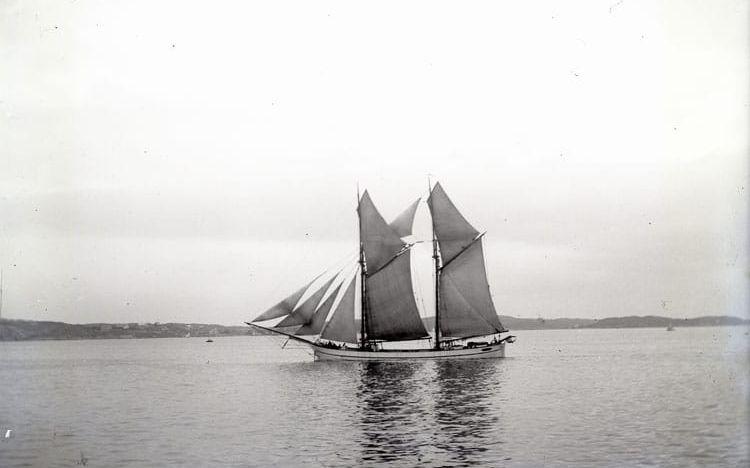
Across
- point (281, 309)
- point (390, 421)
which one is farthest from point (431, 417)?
point (281, 309)

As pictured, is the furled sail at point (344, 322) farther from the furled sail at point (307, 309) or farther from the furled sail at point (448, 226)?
the furled sail at point (448, 226)

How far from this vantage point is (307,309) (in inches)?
2613

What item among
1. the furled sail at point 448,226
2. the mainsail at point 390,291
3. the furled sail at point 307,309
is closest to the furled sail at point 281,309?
the furled sail at point 307,309

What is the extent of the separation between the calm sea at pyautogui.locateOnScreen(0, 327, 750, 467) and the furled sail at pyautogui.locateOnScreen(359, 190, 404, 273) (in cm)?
1324

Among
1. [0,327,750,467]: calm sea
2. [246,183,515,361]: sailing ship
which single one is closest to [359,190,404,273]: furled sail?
[246,183,515,361]: sailing ship

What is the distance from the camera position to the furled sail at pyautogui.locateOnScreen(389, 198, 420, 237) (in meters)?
70.1

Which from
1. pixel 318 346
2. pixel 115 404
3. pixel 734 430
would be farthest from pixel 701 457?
pixel 318 346

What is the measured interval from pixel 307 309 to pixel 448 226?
1500 cm

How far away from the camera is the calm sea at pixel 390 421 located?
85.8 ft

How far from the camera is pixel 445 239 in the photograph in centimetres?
7081

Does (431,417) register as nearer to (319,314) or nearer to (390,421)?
(390,421)

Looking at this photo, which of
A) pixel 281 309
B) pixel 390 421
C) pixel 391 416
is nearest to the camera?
pixel 390 421

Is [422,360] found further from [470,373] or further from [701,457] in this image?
[701,457]

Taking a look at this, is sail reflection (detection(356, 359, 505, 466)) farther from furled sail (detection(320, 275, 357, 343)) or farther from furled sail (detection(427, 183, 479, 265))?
furled sail (detection(427, 183, 479, 265))
